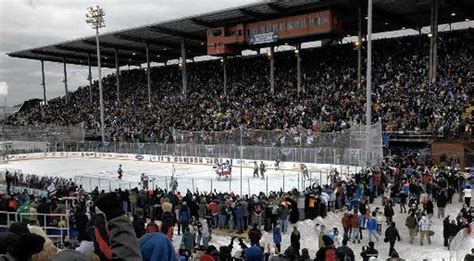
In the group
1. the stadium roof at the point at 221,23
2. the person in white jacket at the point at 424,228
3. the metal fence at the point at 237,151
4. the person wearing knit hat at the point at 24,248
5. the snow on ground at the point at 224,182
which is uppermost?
the stadium roof at the point at 221,23

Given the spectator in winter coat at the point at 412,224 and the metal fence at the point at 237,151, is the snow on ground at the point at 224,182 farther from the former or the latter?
the metal fence at the point at 237,151

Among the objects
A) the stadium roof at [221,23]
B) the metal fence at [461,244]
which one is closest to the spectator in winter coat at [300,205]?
the metal fence at [461,244]

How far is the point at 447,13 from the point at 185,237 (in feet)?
149

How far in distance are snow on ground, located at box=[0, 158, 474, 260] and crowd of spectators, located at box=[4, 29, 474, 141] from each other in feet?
18.7

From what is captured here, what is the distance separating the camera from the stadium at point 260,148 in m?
12.6

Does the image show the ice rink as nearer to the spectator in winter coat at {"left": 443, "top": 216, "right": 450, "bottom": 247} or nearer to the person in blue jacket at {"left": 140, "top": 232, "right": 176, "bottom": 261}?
the spectator in winter coat at {"left": 443, "top": 216, "right": 450, "bottom": 247}

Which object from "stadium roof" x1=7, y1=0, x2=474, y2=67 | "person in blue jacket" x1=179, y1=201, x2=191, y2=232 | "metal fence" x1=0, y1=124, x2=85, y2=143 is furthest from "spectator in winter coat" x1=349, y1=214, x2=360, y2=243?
"metal fence" x1=0, y1=124, x2=85, y2=143

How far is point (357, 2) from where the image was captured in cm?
4409

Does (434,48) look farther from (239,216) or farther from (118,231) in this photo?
(118,231)

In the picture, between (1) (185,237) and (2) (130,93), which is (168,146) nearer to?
(1) (185,237)

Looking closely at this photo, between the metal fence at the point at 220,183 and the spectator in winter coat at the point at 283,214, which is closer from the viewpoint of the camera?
the spectator in winter coat at the point at 283,214

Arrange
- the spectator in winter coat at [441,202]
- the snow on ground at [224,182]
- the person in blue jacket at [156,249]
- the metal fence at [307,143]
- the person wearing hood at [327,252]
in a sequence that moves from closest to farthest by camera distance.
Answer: the person in blue jacket at [156,249], the person wearing hood at [327,252], the snow on ground at [224,182], the spectator in winter coat at [441,202], the metal fence at [307,143]

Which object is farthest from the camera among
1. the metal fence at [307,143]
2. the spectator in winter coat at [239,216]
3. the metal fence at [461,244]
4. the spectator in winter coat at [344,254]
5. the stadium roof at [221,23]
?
the stadium roof at [221,23]

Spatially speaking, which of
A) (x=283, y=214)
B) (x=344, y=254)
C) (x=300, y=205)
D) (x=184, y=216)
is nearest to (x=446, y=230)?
(x=300, y=205)
